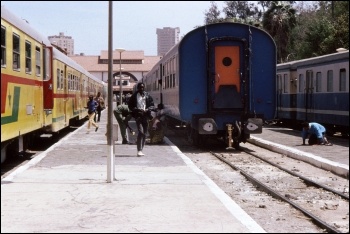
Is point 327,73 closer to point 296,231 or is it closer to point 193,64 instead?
point 193,64

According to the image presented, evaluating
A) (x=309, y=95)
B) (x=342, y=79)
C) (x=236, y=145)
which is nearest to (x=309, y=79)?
(x=309, y=95)

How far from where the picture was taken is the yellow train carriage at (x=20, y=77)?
1135cm

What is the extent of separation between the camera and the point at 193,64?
18.4m

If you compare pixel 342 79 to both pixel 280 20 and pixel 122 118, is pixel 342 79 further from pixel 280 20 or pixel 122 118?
pixel 280 20

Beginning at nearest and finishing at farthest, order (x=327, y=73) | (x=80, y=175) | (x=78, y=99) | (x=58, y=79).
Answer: (x=80, y=175) < (x=58, y=79) < (x=327, y=73) < (x=78, y=99)

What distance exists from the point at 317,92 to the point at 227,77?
7257 mm

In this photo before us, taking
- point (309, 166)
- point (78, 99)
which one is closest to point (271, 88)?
point (309, 166)

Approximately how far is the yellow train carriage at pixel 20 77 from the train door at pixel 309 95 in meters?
12.2

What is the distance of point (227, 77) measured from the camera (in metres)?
18.3

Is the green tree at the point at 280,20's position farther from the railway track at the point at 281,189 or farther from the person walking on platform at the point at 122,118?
the railway track at the point at 281,189

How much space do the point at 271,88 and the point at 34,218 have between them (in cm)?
1170

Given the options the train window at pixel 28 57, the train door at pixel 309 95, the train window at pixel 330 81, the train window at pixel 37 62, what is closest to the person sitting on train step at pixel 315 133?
the train window at pixel 330 81

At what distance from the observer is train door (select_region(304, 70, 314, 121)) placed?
25.3 metres

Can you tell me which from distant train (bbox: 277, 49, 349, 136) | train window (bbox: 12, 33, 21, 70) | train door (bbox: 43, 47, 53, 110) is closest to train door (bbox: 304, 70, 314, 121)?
distant train (bbox: 277, 49, 349, 136)
